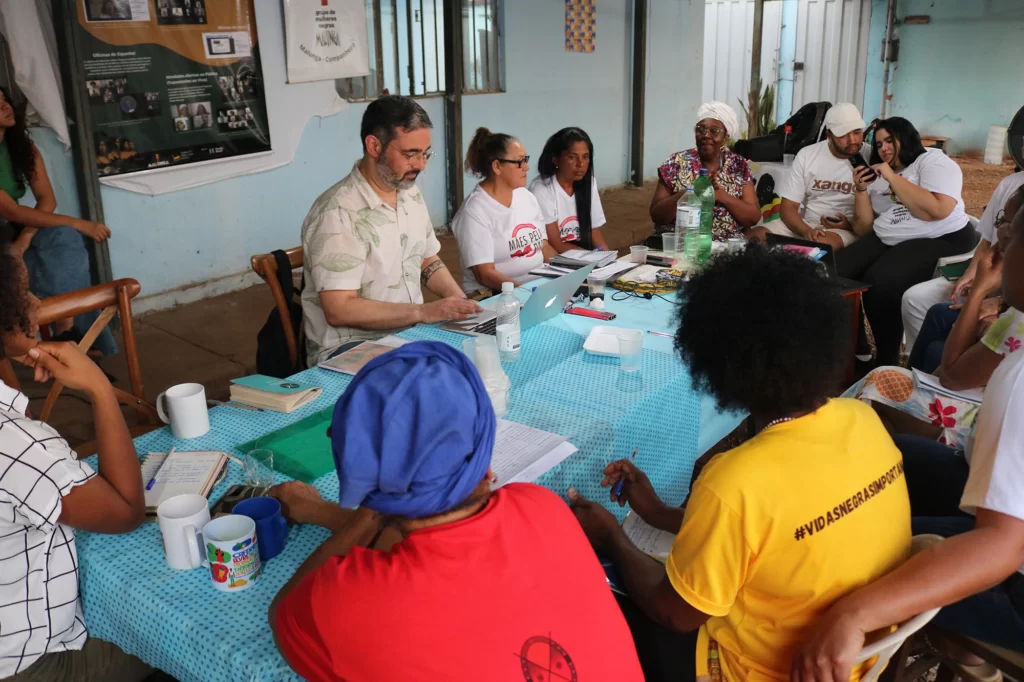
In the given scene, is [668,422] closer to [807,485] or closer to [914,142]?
[807,485]

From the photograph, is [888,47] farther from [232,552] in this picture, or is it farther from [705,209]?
[232,552]

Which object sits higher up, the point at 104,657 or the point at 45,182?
the point at 45,182

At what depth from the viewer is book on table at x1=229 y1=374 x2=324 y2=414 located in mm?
2043

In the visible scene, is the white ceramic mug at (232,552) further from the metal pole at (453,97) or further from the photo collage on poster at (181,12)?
the metal pole at (453,97)

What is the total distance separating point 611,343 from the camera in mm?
2471

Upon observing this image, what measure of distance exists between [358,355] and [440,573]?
1.43 m

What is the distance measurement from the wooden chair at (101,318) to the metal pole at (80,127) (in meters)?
2.10

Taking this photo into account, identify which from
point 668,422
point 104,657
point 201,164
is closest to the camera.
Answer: point 104,657

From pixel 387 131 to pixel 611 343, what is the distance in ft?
3.41

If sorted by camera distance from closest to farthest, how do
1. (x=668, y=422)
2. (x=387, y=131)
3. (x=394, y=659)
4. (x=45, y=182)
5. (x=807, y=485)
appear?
(x=394, y=659)
(x=807, y=485)
(x=668, y=422)
(x=387, y=131)
(x=45, y=182)

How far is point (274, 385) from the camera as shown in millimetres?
2109

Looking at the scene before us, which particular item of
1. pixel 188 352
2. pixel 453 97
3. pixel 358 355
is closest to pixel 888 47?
pixel 453 97

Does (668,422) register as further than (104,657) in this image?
Yes

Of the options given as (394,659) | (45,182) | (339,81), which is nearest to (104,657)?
(394,659)
